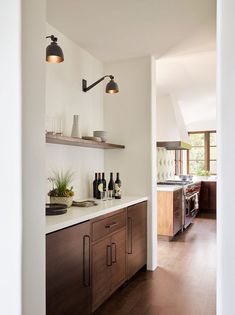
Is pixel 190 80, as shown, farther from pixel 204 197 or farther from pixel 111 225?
pixel 204 197

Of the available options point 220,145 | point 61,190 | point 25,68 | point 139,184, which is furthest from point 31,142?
point 139,184

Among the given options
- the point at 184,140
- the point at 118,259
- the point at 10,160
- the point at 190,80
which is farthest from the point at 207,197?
the point at 10,160

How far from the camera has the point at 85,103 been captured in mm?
3301

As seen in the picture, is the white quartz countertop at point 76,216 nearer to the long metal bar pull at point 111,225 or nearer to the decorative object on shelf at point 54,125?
the long metal bar pull at point 111,225

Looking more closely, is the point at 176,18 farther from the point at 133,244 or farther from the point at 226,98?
the point at 133,244

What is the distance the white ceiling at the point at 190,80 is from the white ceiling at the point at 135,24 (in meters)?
0.52

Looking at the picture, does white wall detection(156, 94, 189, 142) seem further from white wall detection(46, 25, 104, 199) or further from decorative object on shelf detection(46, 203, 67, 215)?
decorative object on shelf detection(46, 203, 67, 215)

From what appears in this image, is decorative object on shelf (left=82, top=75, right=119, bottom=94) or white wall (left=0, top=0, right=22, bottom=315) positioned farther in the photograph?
decorative object on shelf (left=82, top=75, right=119, bottom=94)

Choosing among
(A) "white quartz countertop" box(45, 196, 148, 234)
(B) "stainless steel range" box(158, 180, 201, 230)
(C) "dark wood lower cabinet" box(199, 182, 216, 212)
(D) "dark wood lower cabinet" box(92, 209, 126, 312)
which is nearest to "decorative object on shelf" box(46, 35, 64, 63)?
(A) "white quartz countertop" box(45, 196, 148, 234)

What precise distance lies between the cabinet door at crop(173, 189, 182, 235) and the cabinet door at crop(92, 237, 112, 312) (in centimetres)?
247

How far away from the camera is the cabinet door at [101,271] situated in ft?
7.43

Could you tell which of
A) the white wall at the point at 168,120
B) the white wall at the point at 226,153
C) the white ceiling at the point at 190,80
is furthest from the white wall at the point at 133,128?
the white wall at the point at 168,120

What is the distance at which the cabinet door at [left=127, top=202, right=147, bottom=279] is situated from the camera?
2.97 meters

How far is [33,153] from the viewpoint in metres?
1.38
